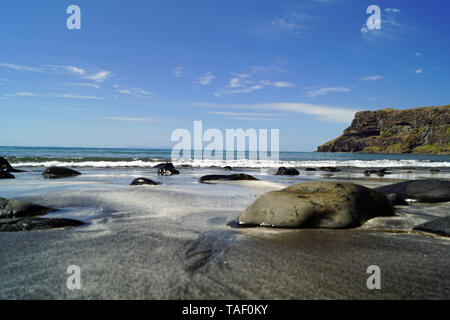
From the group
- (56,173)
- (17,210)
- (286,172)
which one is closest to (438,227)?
(17,210)

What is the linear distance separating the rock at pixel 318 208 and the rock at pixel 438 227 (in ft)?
1.99

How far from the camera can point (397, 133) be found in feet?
297

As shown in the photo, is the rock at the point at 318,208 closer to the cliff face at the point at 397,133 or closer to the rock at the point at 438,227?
the rock at the point at 438,227

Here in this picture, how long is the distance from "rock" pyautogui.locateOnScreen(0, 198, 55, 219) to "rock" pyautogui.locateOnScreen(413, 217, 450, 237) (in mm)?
5002

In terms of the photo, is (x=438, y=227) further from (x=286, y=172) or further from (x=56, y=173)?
(x=56, y=173)

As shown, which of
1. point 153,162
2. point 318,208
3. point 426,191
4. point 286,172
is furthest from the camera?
point 153,162

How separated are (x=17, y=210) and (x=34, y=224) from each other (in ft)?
2.87

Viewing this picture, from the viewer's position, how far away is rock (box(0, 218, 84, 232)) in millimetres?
3121

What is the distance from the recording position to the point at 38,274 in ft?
6.29

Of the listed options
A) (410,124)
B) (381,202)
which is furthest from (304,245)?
(410,124)

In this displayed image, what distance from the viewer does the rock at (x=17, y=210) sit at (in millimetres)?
3703

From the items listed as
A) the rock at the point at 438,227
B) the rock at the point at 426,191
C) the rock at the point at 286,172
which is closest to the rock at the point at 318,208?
the rock at the point at 438,227
